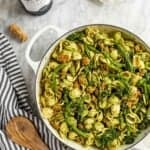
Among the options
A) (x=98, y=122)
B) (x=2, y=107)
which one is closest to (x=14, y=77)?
(x=2, y=107)

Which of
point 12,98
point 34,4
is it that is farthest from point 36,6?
point 12,98

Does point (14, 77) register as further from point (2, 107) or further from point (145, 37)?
point (145, 37)

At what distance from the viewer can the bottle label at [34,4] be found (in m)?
0.98

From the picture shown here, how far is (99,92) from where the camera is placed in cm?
93

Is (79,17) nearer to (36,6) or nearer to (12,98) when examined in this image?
(36,6)

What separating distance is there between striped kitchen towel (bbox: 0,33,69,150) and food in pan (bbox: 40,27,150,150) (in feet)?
0.16

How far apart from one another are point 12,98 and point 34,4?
0.56ft

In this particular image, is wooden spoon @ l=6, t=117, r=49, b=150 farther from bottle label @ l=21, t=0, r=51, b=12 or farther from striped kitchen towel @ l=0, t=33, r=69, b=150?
bottle label @ l=21, t=0, r=51, b=12

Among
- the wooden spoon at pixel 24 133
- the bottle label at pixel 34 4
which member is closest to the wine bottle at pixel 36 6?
the bottle label at pixel 34 4

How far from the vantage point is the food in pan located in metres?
0.92

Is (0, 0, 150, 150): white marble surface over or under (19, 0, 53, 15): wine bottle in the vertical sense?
under

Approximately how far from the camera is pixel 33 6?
0.99 meters

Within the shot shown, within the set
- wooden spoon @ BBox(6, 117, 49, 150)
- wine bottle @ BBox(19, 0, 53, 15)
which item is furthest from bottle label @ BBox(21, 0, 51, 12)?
wooden spoon @ BBox(6, 117, 49, 150)

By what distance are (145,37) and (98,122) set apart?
19cm
